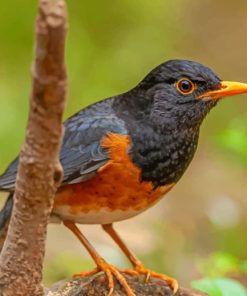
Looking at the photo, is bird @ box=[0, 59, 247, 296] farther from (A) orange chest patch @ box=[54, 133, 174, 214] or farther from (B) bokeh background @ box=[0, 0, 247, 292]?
(B) bokeh background @ box=[0, 0, 247, 292]

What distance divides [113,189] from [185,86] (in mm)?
603

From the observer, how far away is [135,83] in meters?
9.41

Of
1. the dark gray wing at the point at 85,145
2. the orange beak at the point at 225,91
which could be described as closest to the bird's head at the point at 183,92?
the orange beak at the point at 225,91

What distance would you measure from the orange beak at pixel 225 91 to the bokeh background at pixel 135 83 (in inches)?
56.2

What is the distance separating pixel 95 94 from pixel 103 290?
5112 mm

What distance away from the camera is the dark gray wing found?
4.04m

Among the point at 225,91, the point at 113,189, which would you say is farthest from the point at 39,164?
the point at 225,91

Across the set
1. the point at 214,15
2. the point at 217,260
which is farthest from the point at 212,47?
the point at 217,260

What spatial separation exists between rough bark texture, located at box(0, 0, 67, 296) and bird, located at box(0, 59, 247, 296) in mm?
745

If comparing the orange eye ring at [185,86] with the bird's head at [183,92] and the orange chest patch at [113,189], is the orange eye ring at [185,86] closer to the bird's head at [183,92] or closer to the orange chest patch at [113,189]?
the bird's head at [183,92]

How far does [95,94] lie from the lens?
29.5ft

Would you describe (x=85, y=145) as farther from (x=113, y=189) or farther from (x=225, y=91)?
(x=225, y=91)

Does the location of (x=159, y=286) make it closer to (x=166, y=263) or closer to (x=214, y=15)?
(x=166, y=263)

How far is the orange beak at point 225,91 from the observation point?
3994mm
